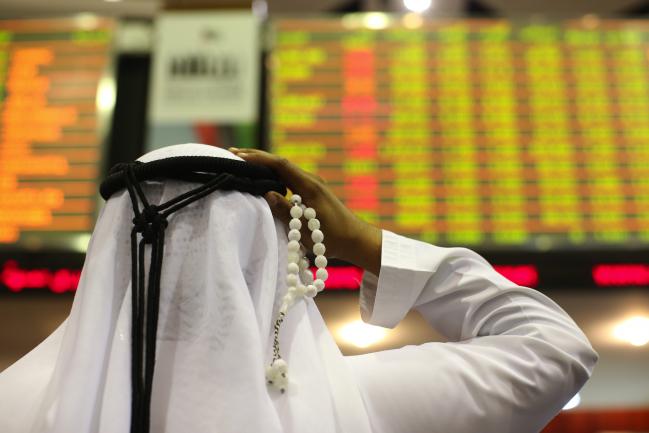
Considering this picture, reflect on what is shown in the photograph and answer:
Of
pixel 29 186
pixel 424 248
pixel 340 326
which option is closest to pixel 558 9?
pixel 340 326

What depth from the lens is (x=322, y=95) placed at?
1990 millimetres

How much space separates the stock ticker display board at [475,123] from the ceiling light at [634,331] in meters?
0.49

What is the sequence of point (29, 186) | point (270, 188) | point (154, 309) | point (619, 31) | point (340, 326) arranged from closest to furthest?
point (154, 309) → point (270, 188) → point (29, 186) → point (619, 31) → point (340, 326)

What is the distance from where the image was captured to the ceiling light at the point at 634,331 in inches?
87.0

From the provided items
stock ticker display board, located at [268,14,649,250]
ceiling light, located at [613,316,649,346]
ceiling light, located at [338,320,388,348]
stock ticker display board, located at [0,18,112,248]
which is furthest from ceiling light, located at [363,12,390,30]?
ceiling light, located at [613,316,649,346]

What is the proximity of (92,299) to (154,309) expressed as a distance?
0.05 meters

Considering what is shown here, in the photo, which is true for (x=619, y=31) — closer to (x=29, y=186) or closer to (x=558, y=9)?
(x=558, y=9)

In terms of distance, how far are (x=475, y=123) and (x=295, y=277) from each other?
1.54m

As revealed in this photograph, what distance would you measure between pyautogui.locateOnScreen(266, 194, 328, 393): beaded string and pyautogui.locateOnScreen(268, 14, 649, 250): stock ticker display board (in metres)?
1.26

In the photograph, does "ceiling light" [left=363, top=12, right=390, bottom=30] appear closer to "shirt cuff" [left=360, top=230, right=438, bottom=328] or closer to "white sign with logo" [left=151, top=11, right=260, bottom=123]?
"white sign with logo" [left=151, top=11, right=260, bottom=123]

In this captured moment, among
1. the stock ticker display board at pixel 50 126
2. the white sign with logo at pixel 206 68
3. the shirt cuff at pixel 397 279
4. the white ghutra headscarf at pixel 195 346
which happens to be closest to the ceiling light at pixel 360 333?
the white sign with logo at pixel 206 68

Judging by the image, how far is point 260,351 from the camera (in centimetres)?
47

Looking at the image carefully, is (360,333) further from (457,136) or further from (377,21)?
(377,21)

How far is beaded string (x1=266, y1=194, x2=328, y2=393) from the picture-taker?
0.48 meters
